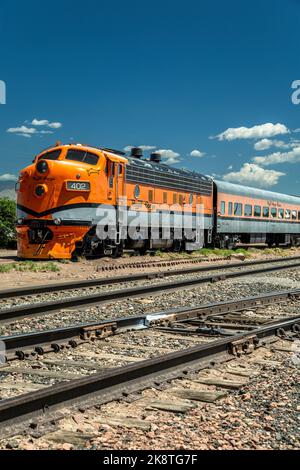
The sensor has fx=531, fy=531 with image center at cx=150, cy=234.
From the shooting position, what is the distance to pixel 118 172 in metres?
17.4

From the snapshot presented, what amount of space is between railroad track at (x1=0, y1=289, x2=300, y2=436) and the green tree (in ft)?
59.0

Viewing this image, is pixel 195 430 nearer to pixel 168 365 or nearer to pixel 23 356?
pixel 168 365

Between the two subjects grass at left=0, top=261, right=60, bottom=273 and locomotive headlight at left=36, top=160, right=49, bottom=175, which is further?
locomotive headlight at left=36, top=160, right=49, bottom=175

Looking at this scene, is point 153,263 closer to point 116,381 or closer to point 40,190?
point 40,190

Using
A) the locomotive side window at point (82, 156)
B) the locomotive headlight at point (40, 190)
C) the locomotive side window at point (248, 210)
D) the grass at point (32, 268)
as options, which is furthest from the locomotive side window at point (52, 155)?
the locomotive side window at point (248, 210)

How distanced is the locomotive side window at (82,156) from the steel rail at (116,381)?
11.4m

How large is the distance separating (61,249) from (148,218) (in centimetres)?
424

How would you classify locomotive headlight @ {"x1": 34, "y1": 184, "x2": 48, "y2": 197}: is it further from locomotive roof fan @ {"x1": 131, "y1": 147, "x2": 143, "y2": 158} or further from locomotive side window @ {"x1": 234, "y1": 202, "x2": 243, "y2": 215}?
locomotive side window @ {"x1": 234, "y1": 202, "x2": 243, "y2": 215}

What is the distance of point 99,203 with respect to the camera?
16641 millimetres

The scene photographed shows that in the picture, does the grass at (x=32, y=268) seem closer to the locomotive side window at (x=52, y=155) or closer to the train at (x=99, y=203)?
the train at (x=99, y=203)

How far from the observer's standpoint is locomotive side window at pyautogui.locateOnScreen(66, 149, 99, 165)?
660 inches

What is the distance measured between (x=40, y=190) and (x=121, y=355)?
1133 centimetres

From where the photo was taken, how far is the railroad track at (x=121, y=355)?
4027 mm

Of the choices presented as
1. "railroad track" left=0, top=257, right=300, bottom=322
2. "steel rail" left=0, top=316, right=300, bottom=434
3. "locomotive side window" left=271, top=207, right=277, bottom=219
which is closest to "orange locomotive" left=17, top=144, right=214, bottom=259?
"railroad track" left=0, top=257, right=300, bottom=322
